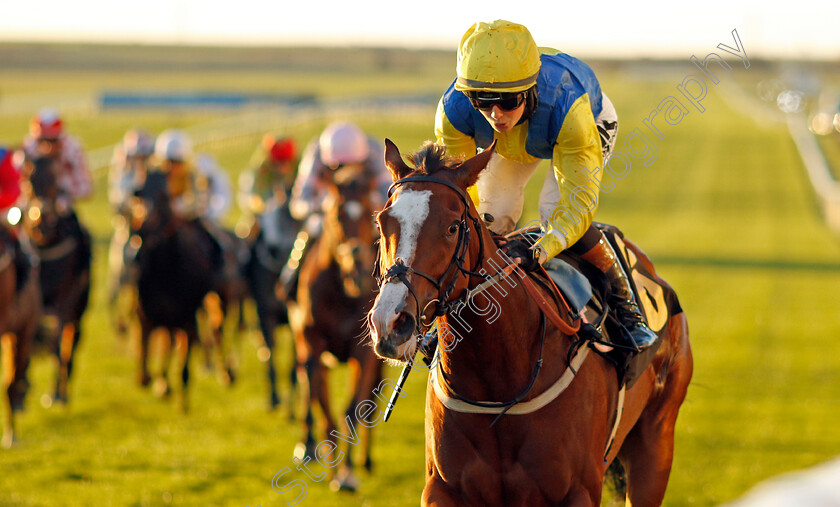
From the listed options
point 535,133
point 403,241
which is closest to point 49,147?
point 535,133

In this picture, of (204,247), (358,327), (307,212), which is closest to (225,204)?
(204,247)

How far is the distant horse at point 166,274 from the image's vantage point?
29.6 ft

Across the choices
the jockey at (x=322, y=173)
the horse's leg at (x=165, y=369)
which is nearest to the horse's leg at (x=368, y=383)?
the jockey at (x=322, y=173)

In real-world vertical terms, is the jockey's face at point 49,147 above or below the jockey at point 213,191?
above

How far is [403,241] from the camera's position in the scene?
3055 mm

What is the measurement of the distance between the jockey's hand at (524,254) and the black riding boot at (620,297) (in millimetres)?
658

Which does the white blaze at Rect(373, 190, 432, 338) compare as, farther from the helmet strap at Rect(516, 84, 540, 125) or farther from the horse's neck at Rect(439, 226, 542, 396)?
the helmet strap at Rect(516, 84, 540, 125)

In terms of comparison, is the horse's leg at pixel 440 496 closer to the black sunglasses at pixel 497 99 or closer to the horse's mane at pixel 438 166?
the horse's mane at pixel 438 166

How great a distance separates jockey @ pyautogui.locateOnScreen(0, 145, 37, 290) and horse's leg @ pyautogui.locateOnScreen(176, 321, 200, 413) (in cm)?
177

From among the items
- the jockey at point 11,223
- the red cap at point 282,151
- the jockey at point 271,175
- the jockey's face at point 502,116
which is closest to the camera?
the jockey's face at point 502,116

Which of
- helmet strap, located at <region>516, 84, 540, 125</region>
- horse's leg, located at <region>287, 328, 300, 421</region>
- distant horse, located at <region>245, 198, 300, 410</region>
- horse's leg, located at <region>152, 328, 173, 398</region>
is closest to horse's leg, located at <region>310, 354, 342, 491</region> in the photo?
horse's leg, located at <region>287, 328, 300, 421</region>

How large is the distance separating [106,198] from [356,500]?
22767 mm

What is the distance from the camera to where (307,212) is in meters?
8.22

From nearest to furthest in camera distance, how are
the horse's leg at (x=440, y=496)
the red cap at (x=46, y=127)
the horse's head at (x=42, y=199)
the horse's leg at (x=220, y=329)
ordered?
the horse's leg at (x=440, y=496) → the horse's head at (x=42, y=199) → the red cap at (x=46, y=127) → the horse's leg at (x=220, y=329)
